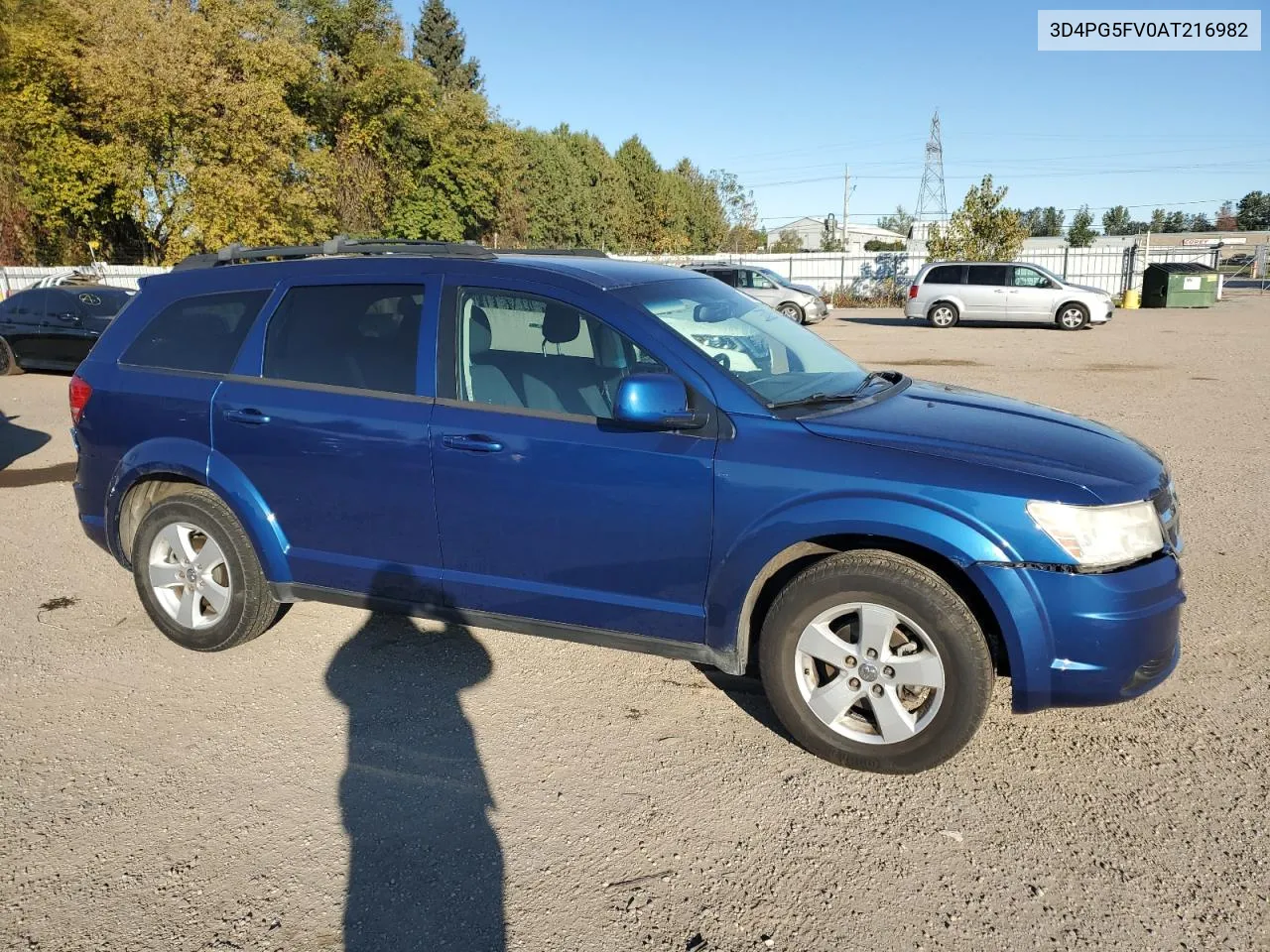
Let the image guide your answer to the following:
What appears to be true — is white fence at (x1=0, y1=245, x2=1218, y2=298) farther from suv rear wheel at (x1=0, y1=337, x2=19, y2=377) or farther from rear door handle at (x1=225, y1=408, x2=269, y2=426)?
rear door handle at (x1=225, y1=408, x2=269, y2=426)

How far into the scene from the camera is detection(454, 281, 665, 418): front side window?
3625 millimetres

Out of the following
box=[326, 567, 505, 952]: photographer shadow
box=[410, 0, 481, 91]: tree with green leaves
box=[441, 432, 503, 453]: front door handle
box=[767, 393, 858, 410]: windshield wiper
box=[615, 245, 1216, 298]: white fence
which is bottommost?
box=[326, 567, 505, 952]: photographer shadow

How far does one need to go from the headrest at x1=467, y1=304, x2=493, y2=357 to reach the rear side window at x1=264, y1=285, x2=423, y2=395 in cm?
23

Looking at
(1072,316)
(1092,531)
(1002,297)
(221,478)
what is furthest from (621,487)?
(1002,297)

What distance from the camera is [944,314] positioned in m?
25.2

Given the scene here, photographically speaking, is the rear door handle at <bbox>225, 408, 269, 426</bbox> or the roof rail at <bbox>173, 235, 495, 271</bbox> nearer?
the rear door handle at <bbox>225, 408, 269, 426</bbox>

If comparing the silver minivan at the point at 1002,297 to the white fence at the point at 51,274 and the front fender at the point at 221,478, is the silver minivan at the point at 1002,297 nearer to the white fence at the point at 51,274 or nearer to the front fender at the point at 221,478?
the front fender at the point at 221,478

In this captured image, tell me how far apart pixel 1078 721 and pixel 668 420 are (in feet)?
6.68

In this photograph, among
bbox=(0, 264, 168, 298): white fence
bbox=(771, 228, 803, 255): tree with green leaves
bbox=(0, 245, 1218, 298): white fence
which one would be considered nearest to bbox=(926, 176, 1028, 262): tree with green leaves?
bbox=(0, 245, 1218, 298): white fence

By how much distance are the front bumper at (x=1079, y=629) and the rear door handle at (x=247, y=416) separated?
305cm

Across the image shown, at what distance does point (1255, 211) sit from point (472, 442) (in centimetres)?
12650

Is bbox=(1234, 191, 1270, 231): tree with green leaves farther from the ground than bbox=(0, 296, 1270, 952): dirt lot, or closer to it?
farther from the ground

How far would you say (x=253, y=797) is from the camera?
3252 mm

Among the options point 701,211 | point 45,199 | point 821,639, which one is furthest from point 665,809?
point 701,211
